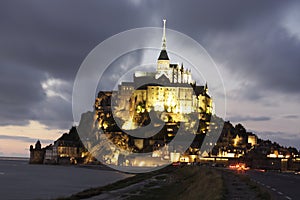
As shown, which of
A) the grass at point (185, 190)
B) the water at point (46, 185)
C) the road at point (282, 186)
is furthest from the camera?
the water at point (46, 185)

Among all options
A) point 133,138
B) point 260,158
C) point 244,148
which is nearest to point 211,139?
point 244,148

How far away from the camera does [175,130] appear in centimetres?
19538

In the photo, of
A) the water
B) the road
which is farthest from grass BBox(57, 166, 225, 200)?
the water

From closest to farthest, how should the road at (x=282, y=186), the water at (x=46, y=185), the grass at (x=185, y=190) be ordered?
the road at (x=282, y=186) < the grass at (x=185, y=190) < the water at (x=46, y=185)

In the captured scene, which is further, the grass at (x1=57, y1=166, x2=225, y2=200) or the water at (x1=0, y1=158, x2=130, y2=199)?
the water at (x1=0, y1=158, x2=130, y2=199)

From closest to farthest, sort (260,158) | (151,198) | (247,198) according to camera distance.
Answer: (247,198)
(151,198)
(260,158)

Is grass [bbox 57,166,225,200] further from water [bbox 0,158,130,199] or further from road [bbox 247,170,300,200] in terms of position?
water [bbox 0,158,130,199]

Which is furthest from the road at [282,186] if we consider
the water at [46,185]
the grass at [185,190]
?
the water at [46,185]

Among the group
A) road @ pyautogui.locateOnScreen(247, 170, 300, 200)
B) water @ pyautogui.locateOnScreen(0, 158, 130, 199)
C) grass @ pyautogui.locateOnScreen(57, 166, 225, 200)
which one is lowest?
water @ pyautogui.locateOnScreen(0, 158, 130, 199)

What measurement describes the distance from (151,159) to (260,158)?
4923 cm

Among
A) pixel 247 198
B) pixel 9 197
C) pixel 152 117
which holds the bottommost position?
pixel 9 197

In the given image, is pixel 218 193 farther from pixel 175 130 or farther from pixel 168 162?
pixel 175 130

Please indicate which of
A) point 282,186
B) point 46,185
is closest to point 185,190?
point 282,186

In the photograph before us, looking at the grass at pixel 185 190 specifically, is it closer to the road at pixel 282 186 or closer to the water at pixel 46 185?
the road at pixel 282 186
